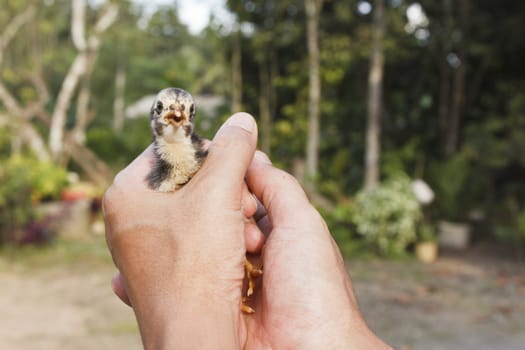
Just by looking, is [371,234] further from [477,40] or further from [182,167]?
[182,167]

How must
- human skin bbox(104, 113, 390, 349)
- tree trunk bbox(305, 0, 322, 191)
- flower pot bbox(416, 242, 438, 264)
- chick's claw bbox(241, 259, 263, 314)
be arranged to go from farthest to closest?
tree trunk bbox(305, 0, 322, 191) < flower pot bbox(416, 242, 438, 264) < chick's claw bbox(241, 259, 263, 314) < human skin bbox(104, 113, 390, 349)

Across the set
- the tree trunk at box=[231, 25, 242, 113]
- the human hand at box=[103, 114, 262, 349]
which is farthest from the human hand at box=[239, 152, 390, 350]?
the tree trunk at box=[231, 25, 242, 113]

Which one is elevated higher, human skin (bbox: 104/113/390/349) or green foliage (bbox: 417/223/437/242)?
human skin (bbox: 104/113/390/349)

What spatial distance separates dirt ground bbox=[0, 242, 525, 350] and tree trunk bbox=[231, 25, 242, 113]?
667cm

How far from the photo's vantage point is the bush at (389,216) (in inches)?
400

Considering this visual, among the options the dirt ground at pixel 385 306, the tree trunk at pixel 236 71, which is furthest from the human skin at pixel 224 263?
the tree trunk at pixel 236 71

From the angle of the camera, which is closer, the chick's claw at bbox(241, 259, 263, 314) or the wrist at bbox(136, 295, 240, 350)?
the wrist at bbox(136, 295, 240, 350)

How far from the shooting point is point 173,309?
1.74 m

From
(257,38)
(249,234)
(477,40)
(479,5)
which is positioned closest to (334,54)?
(257,38)

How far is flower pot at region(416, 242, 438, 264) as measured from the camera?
10.4m

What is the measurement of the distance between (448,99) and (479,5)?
106 inches

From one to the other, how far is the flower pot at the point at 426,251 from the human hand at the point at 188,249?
9.08 meters

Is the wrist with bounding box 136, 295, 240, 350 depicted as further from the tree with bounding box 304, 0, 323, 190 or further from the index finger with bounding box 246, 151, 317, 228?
the tree with bounding box 304, 0, 323, 190

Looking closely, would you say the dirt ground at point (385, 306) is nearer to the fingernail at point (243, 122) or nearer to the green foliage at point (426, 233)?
the green foliage at point (426, 233)
